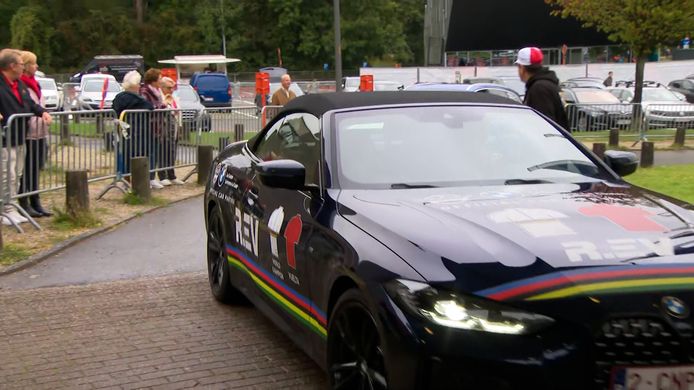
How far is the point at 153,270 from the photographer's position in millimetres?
7539

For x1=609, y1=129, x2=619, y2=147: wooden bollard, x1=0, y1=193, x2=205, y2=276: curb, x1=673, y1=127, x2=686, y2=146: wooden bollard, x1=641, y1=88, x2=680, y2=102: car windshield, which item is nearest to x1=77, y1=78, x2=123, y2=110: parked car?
x1=609, y1=129, x2=619, y2=147: wooden bollard

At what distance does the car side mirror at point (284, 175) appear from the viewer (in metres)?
4.41

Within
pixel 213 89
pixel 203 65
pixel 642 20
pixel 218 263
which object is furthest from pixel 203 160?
pixel 203 65

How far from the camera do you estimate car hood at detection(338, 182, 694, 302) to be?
3.19m

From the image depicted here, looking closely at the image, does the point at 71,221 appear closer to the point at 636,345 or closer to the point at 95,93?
the point at 636,345

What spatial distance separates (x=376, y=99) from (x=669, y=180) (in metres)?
9.45

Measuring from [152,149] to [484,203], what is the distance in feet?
30.7

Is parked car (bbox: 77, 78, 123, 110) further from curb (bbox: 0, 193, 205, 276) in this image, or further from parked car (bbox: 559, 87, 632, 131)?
curb (bbox: 0, 193, 205, 276)

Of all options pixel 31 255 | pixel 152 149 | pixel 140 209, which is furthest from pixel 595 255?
pixel 152 149

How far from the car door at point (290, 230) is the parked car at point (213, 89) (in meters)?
30.1

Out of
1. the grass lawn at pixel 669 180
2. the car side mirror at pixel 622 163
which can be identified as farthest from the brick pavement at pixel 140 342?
the grass lawn at pixel 669 180

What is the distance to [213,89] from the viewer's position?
35156 millimetres

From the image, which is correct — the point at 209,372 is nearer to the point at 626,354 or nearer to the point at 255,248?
the point at 255,248

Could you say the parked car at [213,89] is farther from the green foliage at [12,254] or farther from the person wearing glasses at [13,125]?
the green foliage at [12,254]
